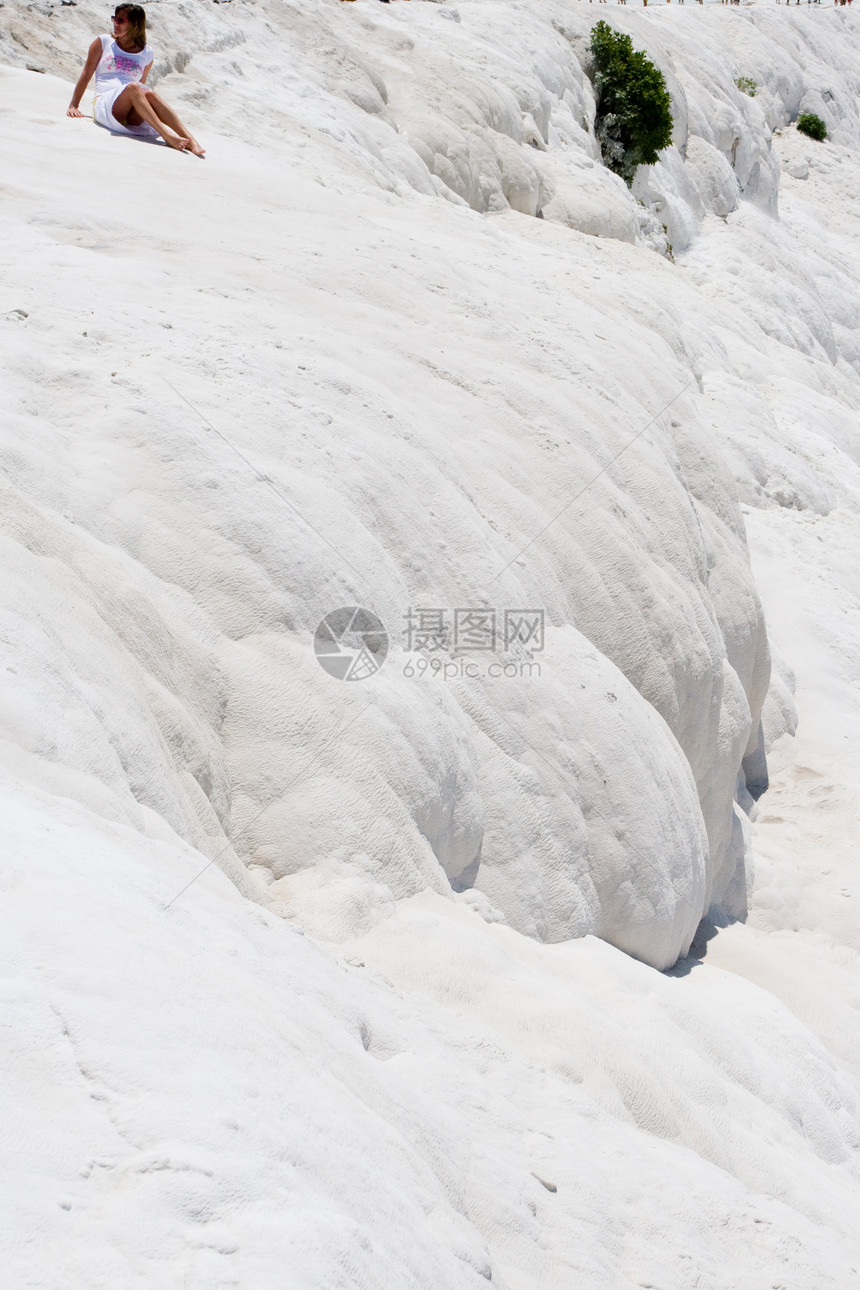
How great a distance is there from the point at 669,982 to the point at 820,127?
31.9 metres

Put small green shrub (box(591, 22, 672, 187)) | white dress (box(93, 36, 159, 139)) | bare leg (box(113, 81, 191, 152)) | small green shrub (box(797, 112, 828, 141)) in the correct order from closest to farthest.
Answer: bare leg (box(113, 81, 191, 152)) < white dress (box(93, 36, 159, 139)) < small green shrub (box(591, 22, 672, 187)) < small green shrub (box(797, 112, 828, 141))

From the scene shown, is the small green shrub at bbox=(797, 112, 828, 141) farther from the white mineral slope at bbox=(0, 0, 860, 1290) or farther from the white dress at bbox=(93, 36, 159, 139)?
the white dress at bbox=(93, 36, 159, 139)

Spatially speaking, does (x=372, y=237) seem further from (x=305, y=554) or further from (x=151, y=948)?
(x=151, y=948)

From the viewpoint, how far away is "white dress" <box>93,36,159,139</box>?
763cm

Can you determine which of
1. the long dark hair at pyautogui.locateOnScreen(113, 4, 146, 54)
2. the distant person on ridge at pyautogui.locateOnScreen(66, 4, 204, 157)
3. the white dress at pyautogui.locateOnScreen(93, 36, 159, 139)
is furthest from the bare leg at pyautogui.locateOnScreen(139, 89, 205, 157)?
the long dark hair at pyautogui.locateOnScreen(113, 4, 146, 54)

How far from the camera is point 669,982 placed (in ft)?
17.2

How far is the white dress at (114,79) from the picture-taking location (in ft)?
25.0

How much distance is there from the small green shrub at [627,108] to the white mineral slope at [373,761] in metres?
9.26

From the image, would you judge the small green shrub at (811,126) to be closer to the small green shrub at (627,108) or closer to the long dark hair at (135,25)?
the small green shrub at (627,108)

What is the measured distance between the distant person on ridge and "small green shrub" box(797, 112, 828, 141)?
27.8 m

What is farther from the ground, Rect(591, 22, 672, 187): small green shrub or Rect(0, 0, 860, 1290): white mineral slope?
Rect(591, 22, 672, 187): small green shrub

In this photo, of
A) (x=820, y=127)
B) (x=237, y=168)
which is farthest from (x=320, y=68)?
(x=820, y=127)

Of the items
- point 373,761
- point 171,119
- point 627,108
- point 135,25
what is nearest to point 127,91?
point 171,119

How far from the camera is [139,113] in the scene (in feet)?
24.9
